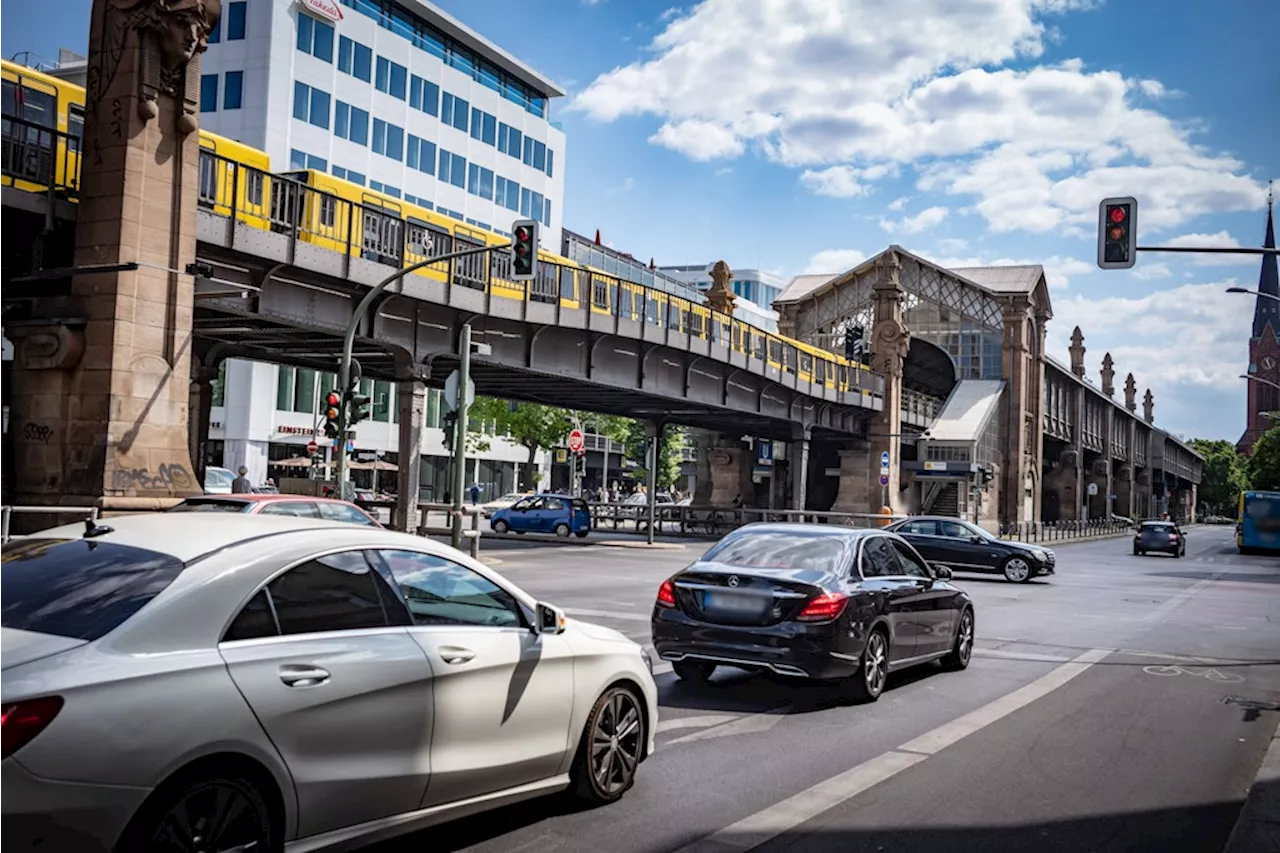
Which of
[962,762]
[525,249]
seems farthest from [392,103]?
[962,762]

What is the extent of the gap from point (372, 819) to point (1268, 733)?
7317mm

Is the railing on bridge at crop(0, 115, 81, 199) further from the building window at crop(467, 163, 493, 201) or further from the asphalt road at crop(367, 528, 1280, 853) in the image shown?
the building window at crop(467, 163, 493, 201)

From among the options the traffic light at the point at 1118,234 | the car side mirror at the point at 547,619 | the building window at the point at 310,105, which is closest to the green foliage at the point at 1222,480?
the building window at the point at 310,105

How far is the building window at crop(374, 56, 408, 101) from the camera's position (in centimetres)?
5419

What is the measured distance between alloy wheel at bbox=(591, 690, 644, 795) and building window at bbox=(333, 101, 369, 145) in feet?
164

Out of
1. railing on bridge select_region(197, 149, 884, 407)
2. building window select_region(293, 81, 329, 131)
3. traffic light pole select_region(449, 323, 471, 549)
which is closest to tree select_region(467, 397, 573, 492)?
building window select_region(293, 81, 329, 131)

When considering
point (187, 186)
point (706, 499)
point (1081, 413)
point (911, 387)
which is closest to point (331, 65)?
point (706, 499)

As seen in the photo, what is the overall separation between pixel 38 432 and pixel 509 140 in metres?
47.6

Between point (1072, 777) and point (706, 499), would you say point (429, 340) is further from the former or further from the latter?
point (706, 499)

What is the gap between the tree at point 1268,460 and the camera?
250ft

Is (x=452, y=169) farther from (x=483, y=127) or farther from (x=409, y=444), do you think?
(x=409, y=444)

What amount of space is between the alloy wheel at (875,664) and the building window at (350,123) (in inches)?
1868

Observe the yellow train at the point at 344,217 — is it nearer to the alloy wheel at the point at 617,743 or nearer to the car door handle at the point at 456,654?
the alloy wheel at the point at 617,743

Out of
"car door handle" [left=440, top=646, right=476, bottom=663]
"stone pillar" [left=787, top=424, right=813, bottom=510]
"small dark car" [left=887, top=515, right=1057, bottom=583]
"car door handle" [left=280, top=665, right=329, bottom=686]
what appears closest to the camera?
"car door handle" [left=280, top=665, right=329, bottom=686]
